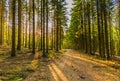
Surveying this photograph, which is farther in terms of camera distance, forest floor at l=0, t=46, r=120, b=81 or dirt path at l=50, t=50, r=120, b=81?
dirt path at l=50, t=50, r=120, b=81

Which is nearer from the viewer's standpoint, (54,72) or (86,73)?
(86,73)

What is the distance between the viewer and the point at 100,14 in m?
29.2

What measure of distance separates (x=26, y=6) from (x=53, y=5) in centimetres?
644

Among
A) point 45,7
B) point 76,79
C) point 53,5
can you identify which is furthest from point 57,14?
point 76,79

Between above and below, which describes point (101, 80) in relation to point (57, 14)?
below

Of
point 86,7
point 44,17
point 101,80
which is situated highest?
point 86,7

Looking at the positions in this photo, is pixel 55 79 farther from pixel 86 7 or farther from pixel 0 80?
Result: pixel 86 7

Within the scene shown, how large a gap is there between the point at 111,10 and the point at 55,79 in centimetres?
3643

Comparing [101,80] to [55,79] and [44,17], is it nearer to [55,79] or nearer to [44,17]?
[55,79]

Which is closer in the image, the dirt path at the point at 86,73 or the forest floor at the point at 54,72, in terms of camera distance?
the forest floor at the point at 54,72

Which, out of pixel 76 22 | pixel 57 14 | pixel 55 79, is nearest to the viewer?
pixel 55 79

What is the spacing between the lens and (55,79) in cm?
1084

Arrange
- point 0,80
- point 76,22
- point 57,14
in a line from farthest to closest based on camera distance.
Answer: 1. point 76,22
2. point 57,14
3. point 0,80

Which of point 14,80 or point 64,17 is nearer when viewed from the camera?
point 14,80
